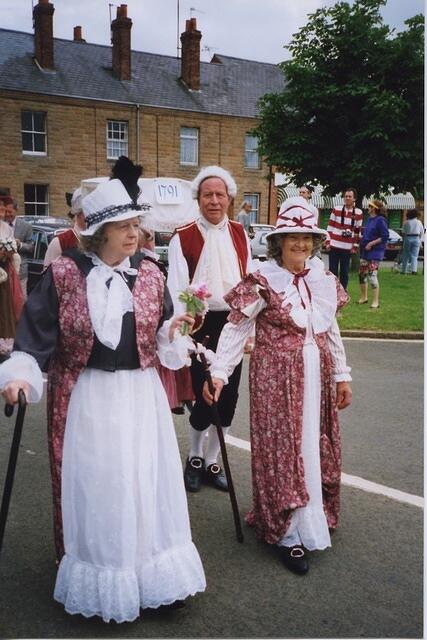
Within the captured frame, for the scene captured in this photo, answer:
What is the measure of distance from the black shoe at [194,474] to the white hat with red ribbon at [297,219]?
5.91 feet

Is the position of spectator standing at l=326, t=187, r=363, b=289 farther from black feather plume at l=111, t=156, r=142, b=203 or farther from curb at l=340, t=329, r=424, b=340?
black feather plume at l=111, t=156, r=142, b=203

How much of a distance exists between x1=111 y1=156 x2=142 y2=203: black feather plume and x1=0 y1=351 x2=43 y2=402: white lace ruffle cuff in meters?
0.85

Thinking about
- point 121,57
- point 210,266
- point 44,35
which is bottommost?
point 210,266

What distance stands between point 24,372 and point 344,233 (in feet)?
28.6

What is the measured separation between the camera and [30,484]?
13.8ft

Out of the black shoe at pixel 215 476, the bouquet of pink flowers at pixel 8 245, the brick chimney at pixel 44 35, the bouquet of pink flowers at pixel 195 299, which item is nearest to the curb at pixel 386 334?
the bouquet of pink flowers at pixel 8 245

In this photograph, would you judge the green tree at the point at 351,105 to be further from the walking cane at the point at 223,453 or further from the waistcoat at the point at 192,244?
the walking cane at the point at 223,453

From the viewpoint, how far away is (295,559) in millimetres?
3209

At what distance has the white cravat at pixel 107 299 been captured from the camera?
264cm

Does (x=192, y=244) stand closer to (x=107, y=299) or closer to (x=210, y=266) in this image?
(x=210, y=266)

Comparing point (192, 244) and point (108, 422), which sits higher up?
point (192, 244)

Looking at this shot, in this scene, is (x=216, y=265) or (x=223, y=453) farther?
(x=216, y=265)

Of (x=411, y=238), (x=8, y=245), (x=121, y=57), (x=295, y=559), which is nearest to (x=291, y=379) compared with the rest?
(x=295, y=559)

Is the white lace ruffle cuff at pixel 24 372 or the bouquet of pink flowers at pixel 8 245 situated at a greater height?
the bouquet of pink flowers at pixel 8 245
